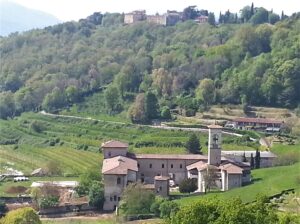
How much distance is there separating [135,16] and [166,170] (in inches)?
2365

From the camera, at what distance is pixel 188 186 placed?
1309 inches

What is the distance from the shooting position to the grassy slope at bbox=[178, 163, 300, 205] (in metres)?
A: 30.1

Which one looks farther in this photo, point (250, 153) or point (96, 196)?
point (250, 153)

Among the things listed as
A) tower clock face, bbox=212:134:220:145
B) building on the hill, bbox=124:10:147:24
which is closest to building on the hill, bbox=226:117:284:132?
tower clock face, bbox=212:134:220:145

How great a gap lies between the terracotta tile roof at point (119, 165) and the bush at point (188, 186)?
241 cm

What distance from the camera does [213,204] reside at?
64.3 feet

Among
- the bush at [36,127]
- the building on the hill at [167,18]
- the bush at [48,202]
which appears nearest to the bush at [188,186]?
the bush at [48,202]

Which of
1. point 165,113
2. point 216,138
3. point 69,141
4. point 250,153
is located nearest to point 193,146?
point 250,153

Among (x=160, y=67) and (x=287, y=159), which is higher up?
(x=160, y=67)

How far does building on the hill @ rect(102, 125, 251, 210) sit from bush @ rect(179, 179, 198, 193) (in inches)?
14.5

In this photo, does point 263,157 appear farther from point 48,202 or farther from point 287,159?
point 48,202

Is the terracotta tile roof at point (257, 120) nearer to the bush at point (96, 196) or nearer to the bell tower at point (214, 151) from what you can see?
the bell tower at point (214, 151)

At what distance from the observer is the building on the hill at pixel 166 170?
107ft

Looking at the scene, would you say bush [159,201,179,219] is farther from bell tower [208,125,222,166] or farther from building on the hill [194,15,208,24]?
building on the hill [194,15,208,24]
